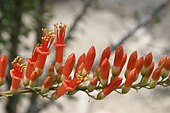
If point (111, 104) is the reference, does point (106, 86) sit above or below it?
above

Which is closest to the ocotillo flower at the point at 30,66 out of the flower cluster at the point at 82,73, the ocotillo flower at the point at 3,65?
the flower cluster at the point at 82,73

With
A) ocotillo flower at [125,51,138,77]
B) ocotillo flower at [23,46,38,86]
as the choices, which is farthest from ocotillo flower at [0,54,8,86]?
ocotillo flower at [125,51,138,77]

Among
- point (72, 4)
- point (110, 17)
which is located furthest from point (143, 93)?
point (72, 4)

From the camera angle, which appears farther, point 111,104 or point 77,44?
point 77,44

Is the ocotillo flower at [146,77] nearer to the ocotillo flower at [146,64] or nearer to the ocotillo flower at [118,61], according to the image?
the ocotillo flower at [146,64]

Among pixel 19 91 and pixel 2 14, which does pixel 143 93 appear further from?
pixel 19 91

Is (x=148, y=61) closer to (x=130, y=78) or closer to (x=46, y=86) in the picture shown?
(x=130, y=78)
